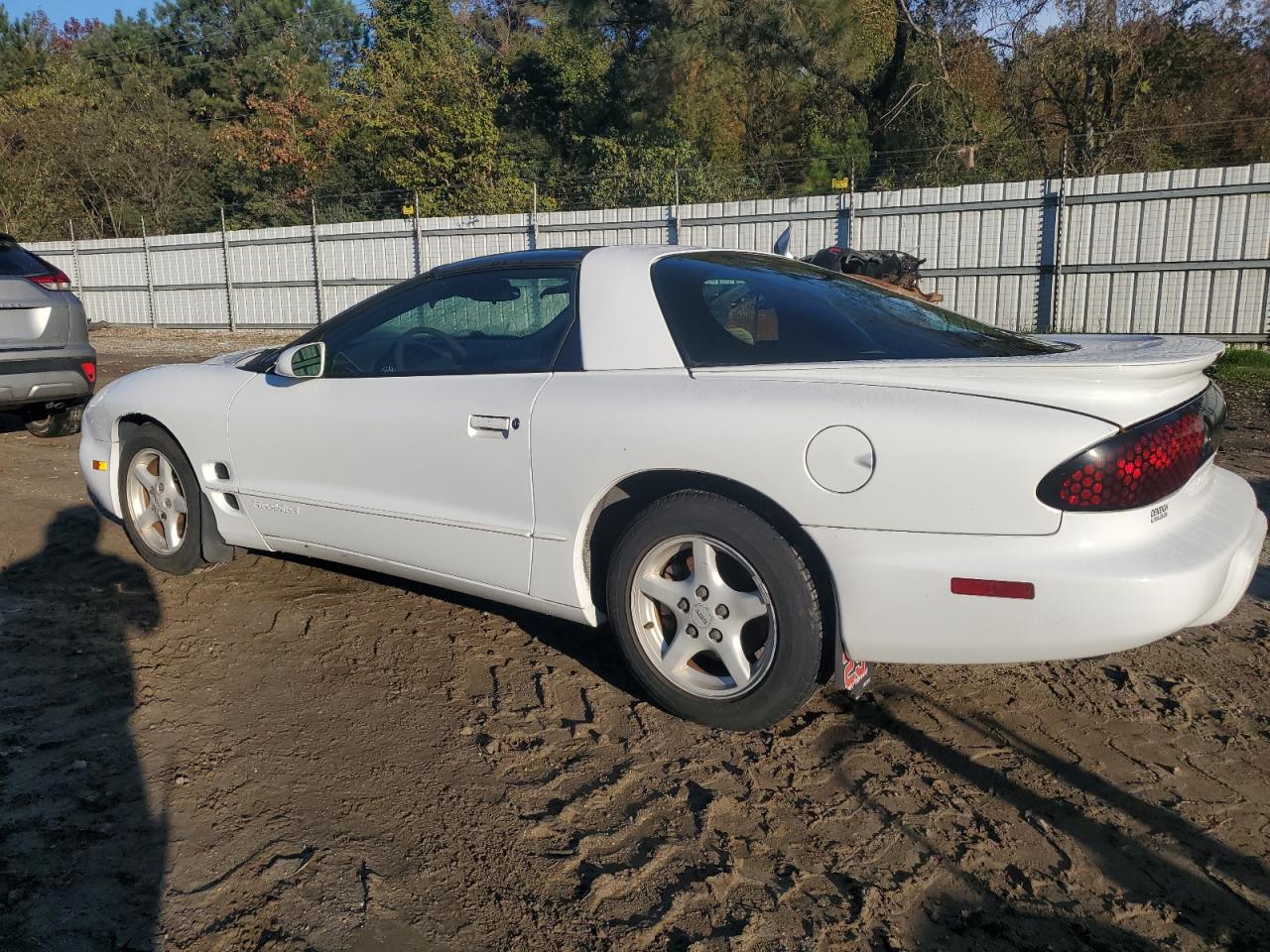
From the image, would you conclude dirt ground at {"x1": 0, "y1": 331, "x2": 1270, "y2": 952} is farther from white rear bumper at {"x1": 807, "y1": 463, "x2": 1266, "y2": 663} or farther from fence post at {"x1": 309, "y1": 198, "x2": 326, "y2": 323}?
fence post at {"x1": 309, "y1": 198, "x2": 326, "y2": 323}

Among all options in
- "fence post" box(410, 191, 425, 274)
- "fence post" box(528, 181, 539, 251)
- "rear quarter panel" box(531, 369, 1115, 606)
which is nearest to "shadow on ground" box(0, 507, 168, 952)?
"rear quarter panel" box(531, 369, 1115, 606)

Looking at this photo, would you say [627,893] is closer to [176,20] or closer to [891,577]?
[891,577]

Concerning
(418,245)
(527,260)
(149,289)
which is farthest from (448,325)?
(149,289)

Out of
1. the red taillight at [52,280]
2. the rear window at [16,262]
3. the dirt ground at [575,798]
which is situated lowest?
the dirt ground at [575,798]

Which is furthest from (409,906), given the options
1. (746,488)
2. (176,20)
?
(176,20)

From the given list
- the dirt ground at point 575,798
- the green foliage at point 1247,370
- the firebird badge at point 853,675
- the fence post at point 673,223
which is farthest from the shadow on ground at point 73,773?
the fence post at point 673,223

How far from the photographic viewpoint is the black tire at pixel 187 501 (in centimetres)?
448

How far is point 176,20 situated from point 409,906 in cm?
4712

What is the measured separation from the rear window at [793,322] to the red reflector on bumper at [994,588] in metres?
0.71

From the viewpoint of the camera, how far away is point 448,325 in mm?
4117

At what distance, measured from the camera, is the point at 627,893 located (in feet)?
7.78

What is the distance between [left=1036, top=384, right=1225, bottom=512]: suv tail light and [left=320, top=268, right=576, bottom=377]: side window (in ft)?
6.03

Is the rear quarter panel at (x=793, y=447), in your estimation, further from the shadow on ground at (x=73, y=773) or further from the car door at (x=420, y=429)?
the shadow on ground at (x=73, y=773)

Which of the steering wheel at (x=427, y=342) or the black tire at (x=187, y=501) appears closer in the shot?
the steering wheel at (x=427, y=342)
